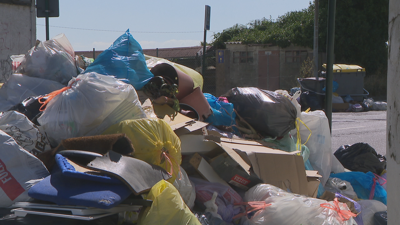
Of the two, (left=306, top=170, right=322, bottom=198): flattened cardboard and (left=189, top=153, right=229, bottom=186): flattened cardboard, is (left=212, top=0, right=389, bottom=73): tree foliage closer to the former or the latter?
(left=306, top=170, right=322, bottom=198): flattened cardboard

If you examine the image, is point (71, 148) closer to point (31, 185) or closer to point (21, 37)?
point (31, 185)

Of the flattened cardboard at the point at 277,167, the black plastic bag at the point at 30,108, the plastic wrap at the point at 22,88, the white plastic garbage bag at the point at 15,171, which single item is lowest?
the flattened cardboard at the point at 277,167

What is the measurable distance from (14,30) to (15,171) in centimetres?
552

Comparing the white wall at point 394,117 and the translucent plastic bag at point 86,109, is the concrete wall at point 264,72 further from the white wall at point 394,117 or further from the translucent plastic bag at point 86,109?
the white wall at point 394,117

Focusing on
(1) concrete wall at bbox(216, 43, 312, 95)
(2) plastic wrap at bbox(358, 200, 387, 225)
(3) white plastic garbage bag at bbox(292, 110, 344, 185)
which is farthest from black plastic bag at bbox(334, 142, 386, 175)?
(1) concrete wall at bbox(216, 43, 312, 95)

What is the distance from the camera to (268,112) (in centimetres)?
373

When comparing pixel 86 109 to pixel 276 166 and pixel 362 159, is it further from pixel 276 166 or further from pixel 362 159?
pixel 362 159

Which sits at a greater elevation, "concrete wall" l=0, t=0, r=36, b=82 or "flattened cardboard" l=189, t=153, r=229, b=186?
"concrete wall" l=0, t=0, r=36, b=82

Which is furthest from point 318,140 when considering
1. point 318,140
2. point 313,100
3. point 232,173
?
point 313,100

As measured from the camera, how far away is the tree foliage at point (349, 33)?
1916 centimetres

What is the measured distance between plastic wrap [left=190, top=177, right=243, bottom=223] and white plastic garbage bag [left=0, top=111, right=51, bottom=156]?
3.42ft

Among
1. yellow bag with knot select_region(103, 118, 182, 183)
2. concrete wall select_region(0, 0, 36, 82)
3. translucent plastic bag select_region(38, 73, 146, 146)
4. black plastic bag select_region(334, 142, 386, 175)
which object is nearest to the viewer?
yellow bag with knot select_region(103, 118, 182, 183)

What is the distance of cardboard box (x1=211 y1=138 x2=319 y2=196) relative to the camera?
3.04 meters

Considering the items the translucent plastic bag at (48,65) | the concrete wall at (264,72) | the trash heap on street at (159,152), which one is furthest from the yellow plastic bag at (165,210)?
the concrete wall at (264,72)
